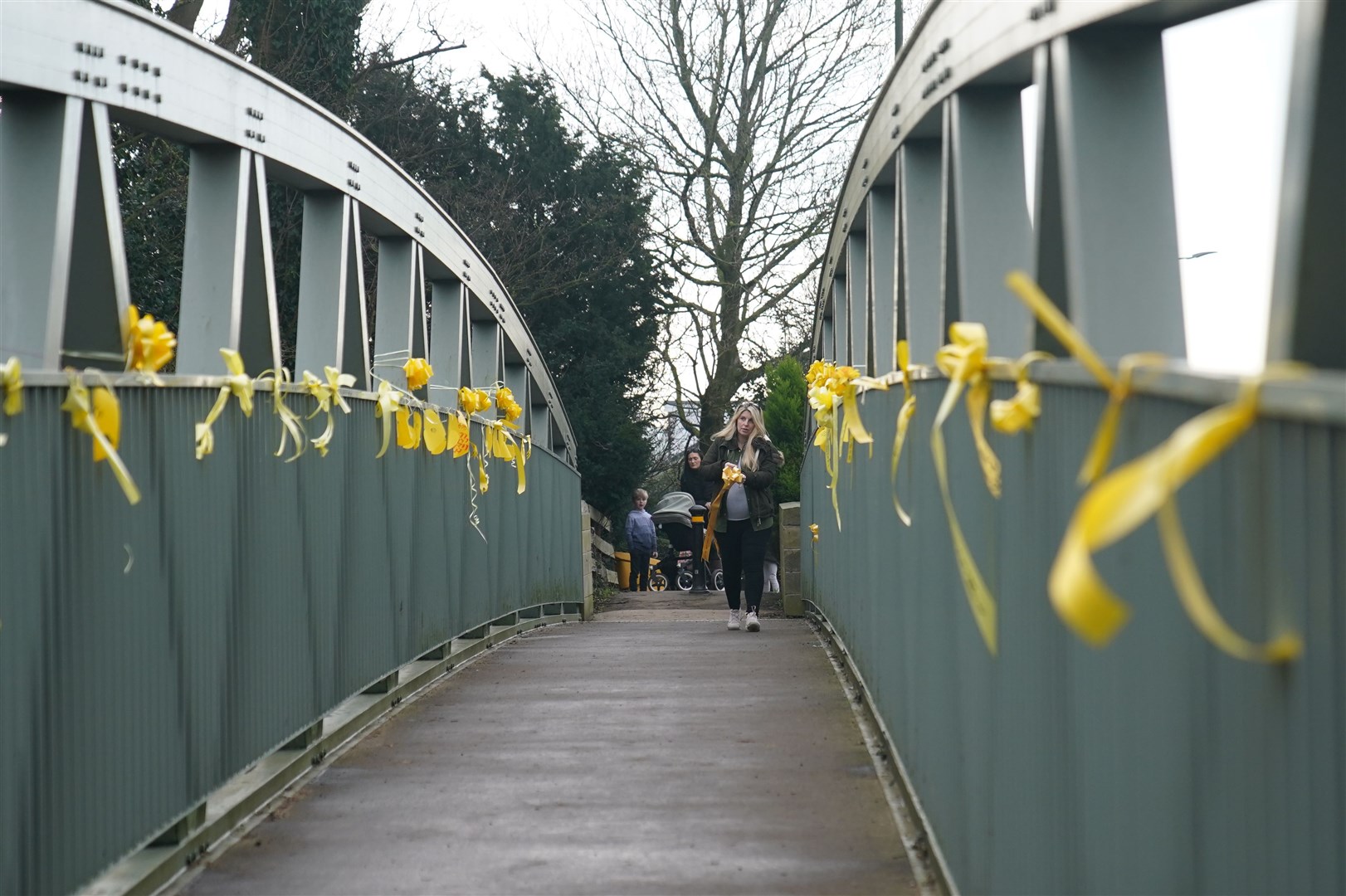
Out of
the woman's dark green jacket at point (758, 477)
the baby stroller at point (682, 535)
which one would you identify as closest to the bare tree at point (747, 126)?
the baby stroller at point (682, 535)

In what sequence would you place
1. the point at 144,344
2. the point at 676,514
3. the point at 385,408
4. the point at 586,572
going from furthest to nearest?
1. the point at 676,514
2. the point at 586,572
3. the point at 385,408
4. the point at 144,344

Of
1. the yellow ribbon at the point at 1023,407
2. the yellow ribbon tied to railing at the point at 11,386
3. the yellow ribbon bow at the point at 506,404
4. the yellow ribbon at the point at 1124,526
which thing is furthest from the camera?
the yellow ribbon bow at the point at 506,404

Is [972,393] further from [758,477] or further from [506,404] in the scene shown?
[758,477]

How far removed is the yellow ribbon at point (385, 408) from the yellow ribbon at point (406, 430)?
0.12 meters

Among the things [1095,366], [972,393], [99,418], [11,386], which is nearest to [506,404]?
[99,418]

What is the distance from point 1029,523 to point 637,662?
6.26 meters

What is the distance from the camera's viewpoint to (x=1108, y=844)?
220cm

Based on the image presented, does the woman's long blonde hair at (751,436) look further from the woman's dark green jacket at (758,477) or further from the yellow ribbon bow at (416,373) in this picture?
the yellow ribbon bow at (416,373)

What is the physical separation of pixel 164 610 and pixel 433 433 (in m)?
3.72

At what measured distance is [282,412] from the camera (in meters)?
5.16

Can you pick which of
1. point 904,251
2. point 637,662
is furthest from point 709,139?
point 904,251

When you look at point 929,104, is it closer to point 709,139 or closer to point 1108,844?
point 1108,844

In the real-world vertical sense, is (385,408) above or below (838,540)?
above

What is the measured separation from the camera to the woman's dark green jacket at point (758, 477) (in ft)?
35.7
